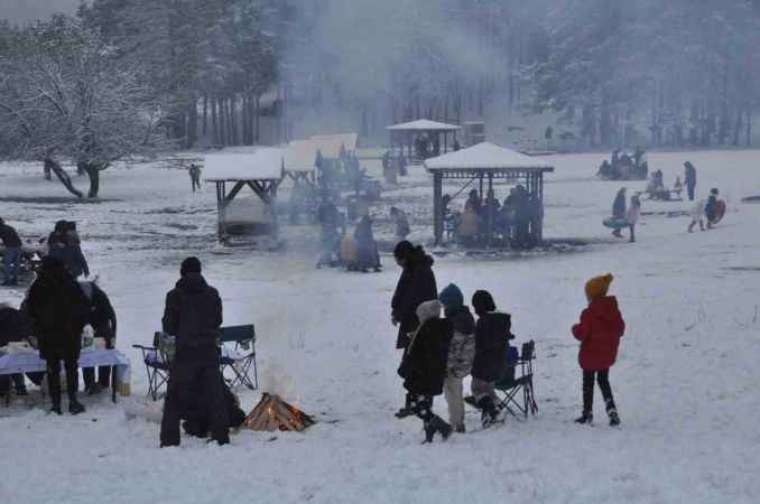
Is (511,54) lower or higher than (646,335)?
higher

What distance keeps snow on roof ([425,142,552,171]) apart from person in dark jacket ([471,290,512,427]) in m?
16.0

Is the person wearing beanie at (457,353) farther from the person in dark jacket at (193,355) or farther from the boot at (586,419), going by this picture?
the person in dark jacket at (193,355)

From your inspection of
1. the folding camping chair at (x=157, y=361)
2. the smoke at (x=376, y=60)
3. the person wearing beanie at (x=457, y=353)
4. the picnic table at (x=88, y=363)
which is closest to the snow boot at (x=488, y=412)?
the person wearing beanie at (x=457, y=353)

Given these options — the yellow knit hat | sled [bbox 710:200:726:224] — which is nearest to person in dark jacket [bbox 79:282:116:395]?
the yellow knit hat

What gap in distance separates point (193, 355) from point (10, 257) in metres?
12.5

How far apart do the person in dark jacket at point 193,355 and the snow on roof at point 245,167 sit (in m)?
18.3

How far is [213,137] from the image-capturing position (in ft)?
270

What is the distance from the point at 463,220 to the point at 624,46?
36029 mm

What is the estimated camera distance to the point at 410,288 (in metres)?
10.2

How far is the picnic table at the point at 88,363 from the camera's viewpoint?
1012 centimetres

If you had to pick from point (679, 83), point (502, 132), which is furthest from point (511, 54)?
point (679, 83)

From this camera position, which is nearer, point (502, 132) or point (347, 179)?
point (347, 179)

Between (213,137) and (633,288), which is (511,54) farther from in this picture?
(633,288)

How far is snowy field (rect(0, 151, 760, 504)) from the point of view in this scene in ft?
24.0
